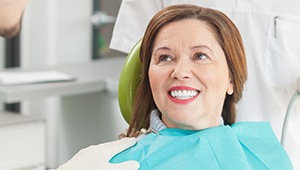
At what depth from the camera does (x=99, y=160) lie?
123 cm

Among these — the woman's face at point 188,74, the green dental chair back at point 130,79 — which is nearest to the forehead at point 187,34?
the woman's face at point 188,74

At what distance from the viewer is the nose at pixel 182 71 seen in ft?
4.09

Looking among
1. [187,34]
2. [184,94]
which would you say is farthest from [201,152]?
[187,34]

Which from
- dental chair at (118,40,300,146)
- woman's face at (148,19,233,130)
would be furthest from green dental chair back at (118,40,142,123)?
woman's face at (148,19,233,130)

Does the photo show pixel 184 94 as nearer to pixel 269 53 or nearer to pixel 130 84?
pixel 130 84

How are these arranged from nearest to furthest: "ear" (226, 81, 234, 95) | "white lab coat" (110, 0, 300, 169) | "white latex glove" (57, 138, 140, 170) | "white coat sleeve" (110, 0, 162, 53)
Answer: "white latex glove" (57, 138, 140, 170) < "ear" (226, 81, 234, 95) < "white lab coat" (110, 0, 300, 169) < "white coat sleeve" (110, 0, 162, 53)

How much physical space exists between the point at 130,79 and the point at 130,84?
12 millimetres

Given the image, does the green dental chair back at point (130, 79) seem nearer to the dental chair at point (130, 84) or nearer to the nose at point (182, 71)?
the dental chair at point (130, 84)

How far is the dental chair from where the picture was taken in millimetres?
1427

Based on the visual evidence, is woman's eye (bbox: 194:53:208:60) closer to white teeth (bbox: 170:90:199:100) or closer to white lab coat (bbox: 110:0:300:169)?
white teeth (bbox: 170:90:199:100)

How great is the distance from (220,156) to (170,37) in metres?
0.26

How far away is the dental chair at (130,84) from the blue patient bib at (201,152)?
14 cm

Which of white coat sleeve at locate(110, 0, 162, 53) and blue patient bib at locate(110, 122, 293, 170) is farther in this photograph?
white coat sleeve at locate(110, 0, 162, 53)

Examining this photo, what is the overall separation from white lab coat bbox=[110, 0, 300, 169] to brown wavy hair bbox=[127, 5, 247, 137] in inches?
5.7
